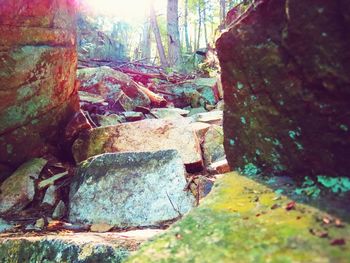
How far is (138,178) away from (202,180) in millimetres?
737

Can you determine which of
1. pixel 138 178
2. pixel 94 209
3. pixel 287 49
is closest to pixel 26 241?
pixel 94 209

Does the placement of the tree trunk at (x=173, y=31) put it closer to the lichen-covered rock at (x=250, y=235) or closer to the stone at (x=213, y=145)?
the stone at (x=213, y=145)

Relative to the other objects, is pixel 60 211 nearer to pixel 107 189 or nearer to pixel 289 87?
pixel 107 189

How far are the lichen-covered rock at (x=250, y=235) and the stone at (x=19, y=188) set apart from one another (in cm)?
328

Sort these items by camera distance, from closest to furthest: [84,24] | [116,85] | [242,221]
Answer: [242,221] < [116,85] < [84,24]

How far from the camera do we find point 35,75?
4.82 m

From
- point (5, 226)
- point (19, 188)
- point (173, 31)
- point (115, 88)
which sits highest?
point (173, 31)

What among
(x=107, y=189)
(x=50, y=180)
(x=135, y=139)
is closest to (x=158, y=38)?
(x=135, y=139)

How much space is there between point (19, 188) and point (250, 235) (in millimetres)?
3839

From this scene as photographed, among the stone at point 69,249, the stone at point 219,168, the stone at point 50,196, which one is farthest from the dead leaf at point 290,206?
the stone at point 50,196

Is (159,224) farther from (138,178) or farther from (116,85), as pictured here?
(116,85)

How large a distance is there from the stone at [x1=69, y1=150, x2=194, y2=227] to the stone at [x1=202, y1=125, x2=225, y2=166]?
0.96 meters

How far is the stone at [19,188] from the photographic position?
441 centimetres

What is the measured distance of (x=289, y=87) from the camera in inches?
76.7
